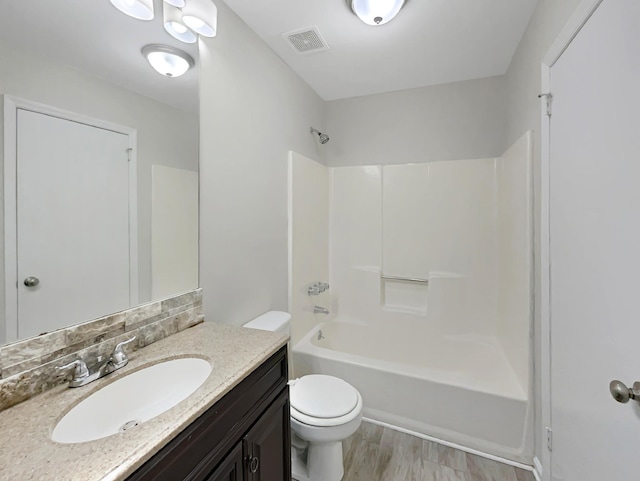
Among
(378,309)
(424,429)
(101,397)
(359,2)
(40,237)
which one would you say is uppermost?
(359,2)

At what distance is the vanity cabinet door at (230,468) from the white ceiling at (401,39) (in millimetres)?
2060

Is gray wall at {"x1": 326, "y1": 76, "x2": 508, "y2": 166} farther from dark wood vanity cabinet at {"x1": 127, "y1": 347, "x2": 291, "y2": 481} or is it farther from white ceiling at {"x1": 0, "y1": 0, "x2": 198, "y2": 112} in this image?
dark wood vanity cabinet at {"x1": 127, "y1": 347, "x2": 291, "y2": 481}

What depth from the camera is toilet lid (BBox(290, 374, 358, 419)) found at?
1.48 metres

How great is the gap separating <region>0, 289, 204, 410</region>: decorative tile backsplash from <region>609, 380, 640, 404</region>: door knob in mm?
1529

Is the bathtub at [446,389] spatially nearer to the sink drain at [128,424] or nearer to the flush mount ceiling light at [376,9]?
the sink drain at [128,424]

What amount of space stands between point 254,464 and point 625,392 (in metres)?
1.13

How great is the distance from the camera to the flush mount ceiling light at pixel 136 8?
1.06 meters

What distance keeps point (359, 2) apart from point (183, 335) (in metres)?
1.84

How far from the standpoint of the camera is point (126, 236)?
1104mm

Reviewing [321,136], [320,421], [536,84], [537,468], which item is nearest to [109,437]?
[320,421]

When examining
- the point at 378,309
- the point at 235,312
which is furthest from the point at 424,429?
the point at 235,312

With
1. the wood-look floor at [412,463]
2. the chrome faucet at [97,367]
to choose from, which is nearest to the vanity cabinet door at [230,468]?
the chrome faucet at [97,367]

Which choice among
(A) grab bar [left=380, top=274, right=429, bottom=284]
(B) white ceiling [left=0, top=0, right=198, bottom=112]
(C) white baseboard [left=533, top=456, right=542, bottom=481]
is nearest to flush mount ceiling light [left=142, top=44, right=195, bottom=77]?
(B) white ceiling [left=0, top=0, right=198, bottom=112]

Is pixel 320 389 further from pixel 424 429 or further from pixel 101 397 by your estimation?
pixel 101 397
